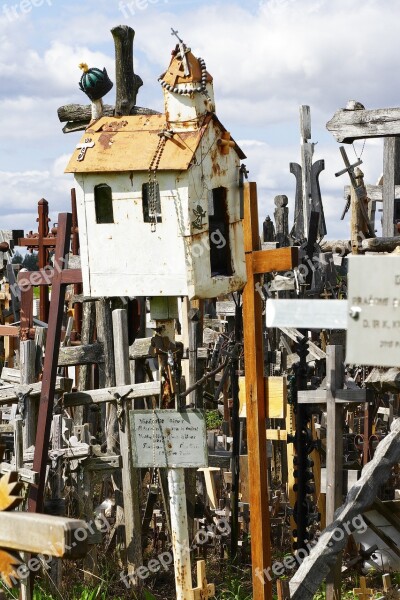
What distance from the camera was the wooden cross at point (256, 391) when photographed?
7.57 metres

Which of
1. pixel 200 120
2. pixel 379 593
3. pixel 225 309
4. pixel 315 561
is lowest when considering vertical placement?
pixel 379 593

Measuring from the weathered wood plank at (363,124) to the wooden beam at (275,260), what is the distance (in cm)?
78

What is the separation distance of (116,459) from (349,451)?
2.01 m

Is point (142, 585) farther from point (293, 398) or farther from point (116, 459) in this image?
point (293, 398)

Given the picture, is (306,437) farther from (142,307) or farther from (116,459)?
(142,307)

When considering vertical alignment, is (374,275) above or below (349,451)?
above

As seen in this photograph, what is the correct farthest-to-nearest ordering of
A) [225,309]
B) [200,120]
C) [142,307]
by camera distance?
[225,309] < [142,307] < [200,120]

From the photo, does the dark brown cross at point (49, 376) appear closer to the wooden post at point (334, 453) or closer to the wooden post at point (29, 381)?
the wooden post at point (29, 381)

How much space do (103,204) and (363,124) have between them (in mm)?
1851

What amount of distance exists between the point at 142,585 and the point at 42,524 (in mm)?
4733

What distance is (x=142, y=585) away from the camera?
8625 millimetres

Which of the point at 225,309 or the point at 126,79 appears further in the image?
the point at 225,309

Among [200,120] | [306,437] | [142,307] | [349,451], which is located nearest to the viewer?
[200,120]

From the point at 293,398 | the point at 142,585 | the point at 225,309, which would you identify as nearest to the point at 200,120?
the point at 293,398
